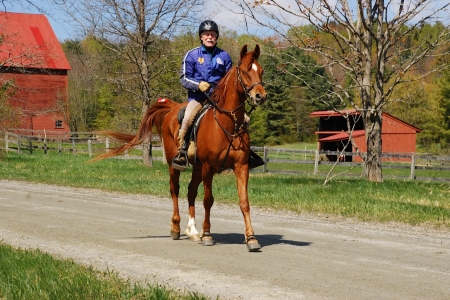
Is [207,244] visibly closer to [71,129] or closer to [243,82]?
[243,82]

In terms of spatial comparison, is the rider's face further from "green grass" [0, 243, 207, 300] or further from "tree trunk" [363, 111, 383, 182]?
"tree trunk" [363, 111, 383, 182]

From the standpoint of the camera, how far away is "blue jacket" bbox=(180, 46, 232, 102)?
9.49m

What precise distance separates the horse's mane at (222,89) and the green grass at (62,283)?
2.98 meters

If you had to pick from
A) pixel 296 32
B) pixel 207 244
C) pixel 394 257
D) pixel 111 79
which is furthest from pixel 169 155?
pixel 111 79

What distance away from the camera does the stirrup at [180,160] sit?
966cm

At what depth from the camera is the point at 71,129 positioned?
208 feet

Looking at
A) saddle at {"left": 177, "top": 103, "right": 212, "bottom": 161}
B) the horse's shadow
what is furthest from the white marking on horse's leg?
saddle at {"left": 177, "top": 103, "right": 212, "bottom": 161}

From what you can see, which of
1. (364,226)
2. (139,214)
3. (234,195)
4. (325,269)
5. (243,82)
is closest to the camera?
(325,269)

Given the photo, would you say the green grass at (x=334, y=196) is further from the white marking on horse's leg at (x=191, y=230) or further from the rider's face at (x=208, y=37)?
the rider's face at (x=208, y=37)

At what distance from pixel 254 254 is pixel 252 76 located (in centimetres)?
219

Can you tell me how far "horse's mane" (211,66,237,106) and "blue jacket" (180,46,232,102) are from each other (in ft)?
0.85

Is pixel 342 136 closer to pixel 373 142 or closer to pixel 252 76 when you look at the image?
pixel 373 142

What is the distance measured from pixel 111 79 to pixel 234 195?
591 inches

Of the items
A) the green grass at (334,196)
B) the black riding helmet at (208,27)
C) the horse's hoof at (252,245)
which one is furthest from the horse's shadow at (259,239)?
the black riding helmet at (208,27)
